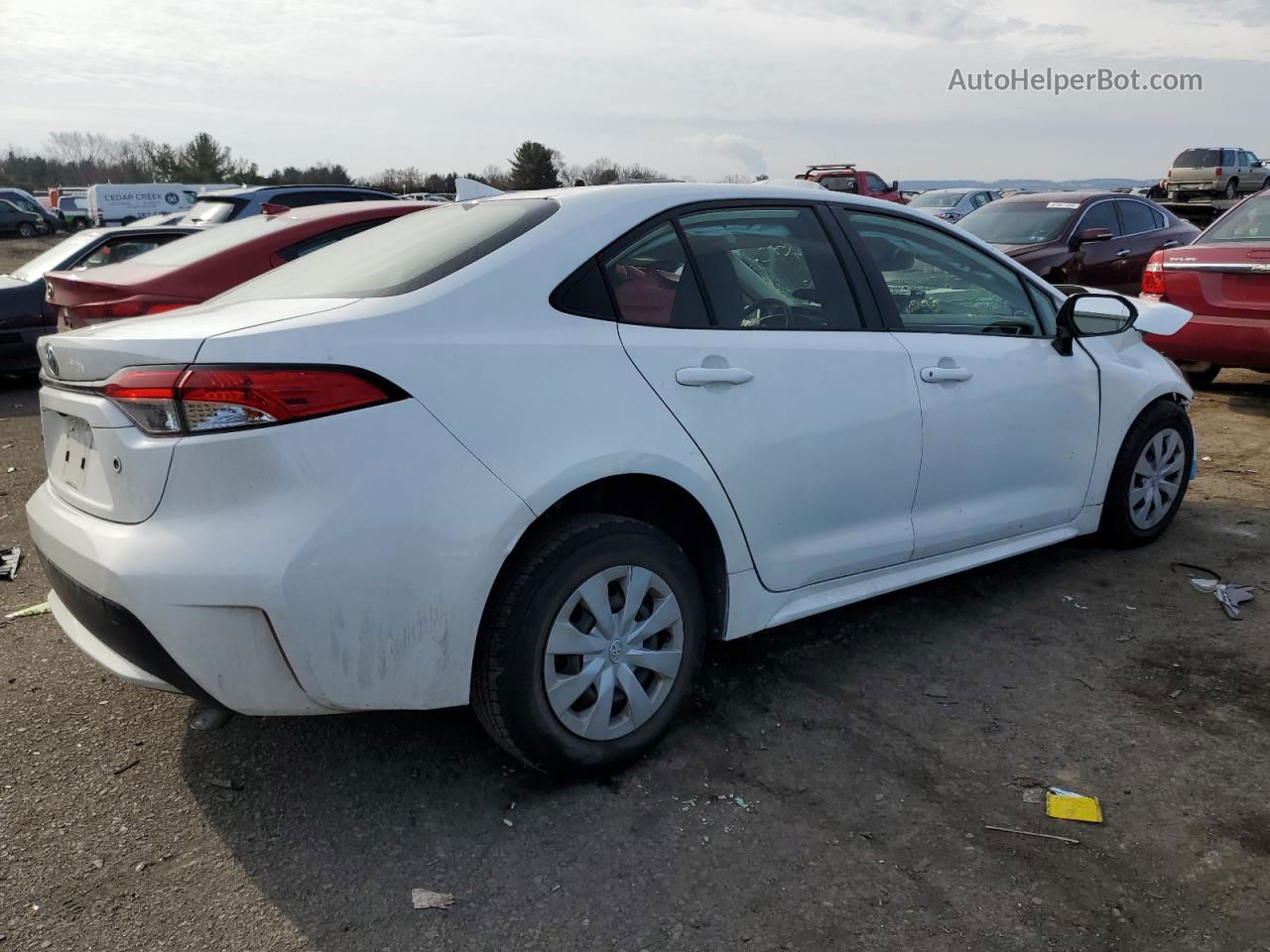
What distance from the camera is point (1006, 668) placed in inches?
138

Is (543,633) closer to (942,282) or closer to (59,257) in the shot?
(942,282)

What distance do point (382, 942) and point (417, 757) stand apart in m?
0.76

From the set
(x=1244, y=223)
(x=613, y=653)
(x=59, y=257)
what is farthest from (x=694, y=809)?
(x=59, y=257)

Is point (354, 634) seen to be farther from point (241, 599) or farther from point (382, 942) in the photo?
point (382, 942)

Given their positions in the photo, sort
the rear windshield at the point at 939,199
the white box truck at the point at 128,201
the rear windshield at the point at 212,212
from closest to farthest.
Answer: the rear windshield at the point at 212,212, the rear windshield at the point at 939,199, the white box truck at the point at 128,201

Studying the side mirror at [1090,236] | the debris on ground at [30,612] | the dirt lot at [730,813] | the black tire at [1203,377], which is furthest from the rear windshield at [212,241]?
the side mirror at [1090,236]

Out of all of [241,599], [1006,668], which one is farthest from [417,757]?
[1006,668]

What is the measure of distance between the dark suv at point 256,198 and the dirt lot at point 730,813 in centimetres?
683

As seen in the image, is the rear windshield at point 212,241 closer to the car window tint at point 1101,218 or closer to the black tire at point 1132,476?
the black tire at point 1132,476

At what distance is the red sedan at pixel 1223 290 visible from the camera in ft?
22.2

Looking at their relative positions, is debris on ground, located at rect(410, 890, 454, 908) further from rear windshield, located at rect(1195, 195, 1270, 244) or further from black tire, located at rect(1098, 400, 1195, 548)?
rear windshield, located at rect(1195, 195, 1270, 244)

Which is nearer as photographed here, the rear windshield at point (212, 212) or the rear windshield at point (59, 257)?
the rear windshield at point (59, 257)

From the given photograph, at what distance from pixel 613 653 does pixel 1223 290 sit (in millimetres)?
6072

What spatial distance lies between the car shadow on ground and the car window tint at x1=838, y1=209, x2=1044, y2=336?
1.17 meters
